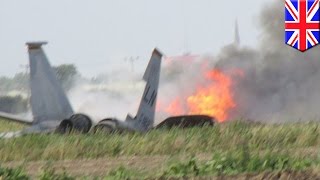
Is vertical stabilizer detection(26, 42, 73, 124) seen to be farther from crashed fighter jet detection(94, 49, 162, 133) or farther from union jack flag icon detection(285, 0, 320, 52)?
union jack flag icon detection(285, 0, 320, 52)

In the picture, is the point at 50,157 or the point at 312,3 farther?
the point at 312,3

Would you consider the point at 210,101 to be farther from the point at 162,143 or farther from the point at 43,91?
the point at 162,143

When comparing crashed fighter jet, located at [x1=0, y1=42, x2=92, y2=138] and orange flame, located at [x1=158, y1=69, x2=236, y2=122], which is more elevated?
crashed fighter jet, located at [x1=0, y1=42, x2=92, y2=138]

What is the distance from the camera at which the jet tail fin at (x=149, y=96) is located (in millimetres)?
32100

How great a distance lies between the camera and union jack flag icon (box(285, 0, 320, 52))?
44.4 m

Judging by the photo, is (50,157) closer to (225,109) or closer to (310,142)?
(310,142)

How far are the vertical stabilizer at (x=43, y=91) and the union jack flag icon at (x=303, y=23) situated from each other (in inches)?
681

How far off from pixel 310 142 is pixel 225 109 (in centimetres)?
2947

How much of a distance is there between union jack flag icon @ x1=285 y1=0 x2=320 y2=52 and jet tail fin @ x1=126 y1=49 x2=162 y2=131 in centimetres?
1274

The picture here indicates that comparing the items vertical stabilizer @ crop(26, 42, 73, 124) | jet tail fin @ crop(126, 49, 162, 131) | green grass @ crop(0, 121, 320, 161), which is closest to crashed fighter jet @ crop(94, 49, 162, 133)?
jet tail fin @ crop(126, 49, 162, 131)

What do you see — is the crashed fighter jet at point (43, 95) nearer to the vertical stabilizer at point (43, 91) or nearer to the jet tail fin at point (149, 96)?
the vertical stabilizer at point (43, 91)

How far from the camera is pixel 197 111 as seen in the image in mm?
48750

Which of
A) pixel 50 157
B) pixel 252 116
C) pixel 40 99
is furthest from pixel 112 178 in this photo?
pixel 252 116

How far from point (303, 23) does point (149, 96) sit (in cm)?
1550
